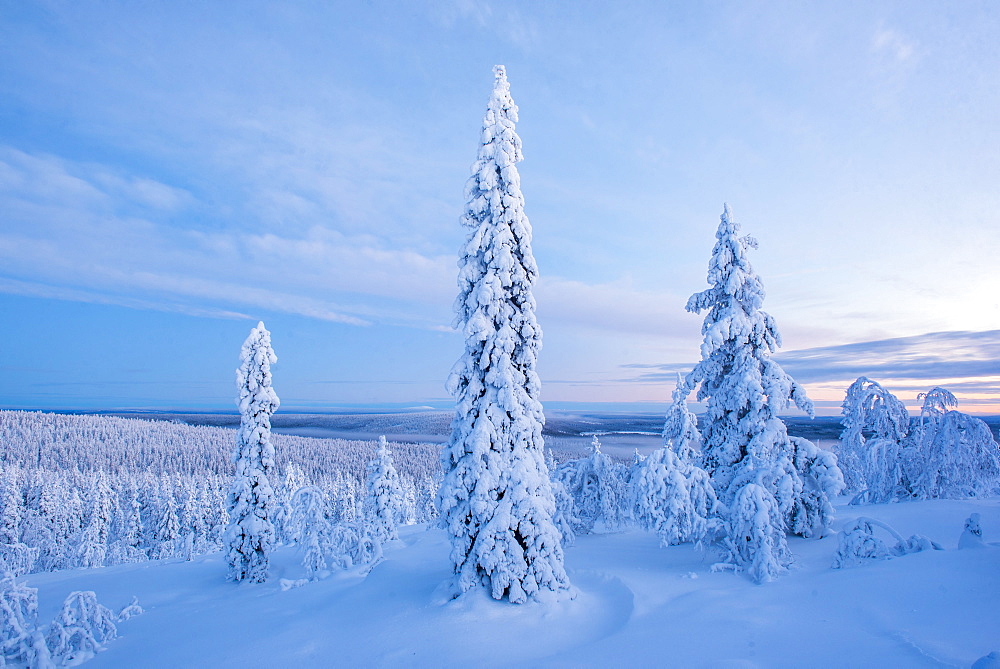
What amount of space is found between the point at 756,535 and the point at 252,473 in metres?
23.8

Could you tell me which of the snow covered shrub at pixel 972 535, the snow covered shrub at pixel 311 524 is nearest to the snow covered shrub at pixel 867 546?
the snow covered shrub at pixel 972 535

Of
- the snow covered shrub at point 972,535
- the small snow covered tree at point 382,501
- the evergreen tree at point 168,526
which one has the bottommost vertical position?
the evergreen tree at point 168,526

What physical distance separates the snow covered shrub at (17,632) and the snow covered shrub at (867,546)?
61.7 feet

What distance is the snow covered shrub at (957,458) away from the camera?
18.5 meters

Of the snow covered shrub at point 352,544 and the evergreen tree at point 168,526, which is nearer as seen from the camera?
the snow covered shrub at point 352,544

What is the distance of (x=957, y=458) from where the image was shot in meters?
18.8

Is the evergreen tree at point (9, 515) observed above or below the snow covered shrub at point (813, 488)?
below

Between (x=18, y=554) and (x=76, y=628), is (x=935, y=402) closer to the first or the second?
(x=76, y=628)

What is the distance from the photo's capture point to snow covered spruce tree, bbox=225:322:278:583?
80.6ft

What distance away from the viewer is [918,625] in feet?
24.7

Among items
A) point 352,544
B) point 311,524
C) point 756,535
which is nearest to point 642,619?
point 756,535

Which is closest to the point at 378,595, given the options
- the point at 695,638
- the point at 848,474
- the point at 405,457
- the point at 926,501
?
the point at 695,638

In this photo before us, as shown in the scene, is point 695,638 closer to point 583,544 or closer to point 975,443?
point 583,544

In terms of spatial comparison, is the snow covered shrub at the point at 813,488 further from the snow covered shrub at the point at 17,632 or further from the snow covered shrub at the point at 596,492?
the snow covered shrub at the point at 17,632
